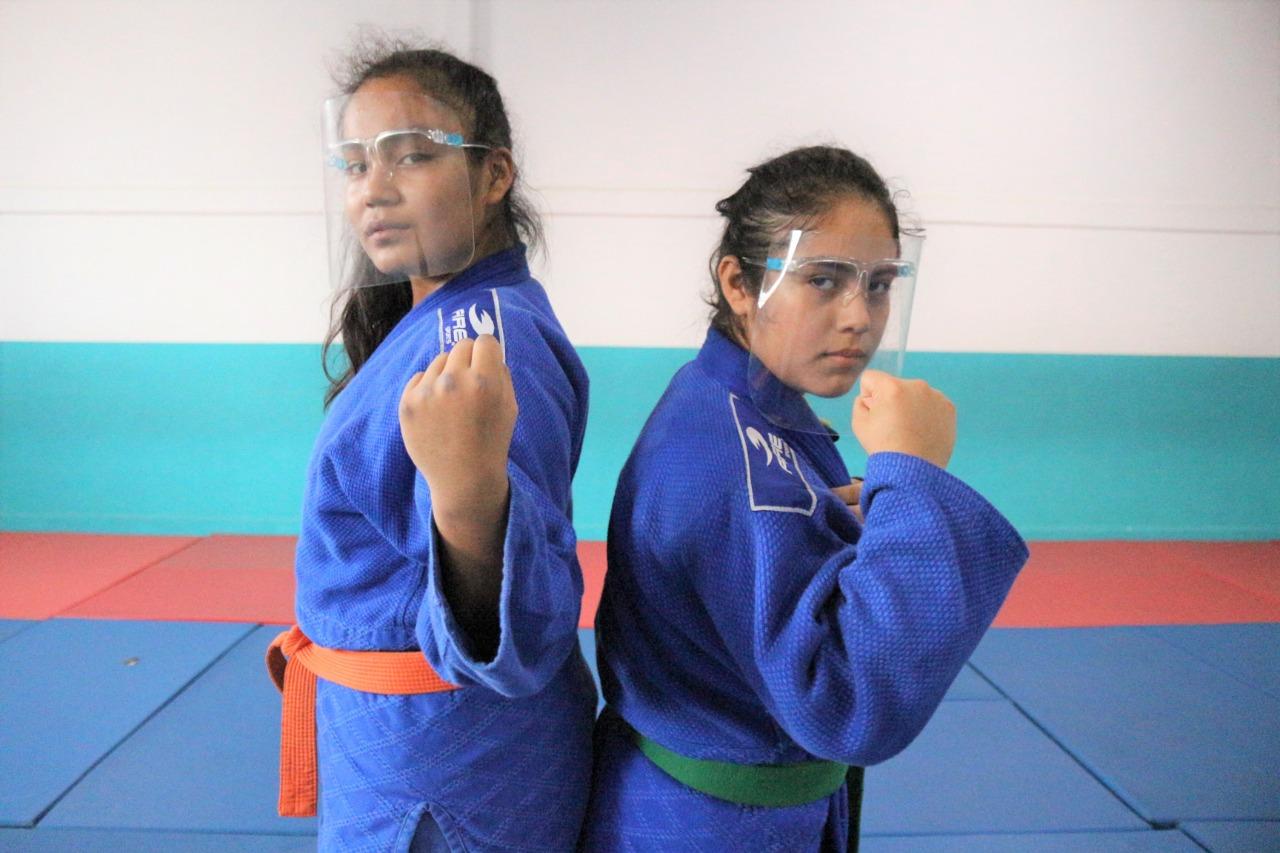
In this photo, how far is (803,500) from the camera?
3.10ft

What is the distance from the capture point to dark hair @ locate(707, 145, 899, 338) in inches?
44.5

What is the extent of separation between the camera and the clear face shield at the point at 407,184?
116 centimetres

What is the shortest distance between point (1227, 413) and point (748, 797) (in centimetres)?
479

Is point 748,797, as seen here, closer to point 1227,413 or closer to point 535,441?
point 535,441

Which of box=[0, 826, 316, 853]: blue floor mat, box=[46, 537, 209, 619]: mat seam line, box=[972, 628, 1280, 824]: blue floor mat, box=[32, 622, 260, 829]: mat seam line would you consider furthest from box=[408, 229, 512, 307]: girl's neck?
box=[46, 537, 209, 619]: mat seam line

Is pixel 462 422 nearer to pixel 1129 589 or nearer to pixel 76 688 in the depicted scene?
pixel 76 688

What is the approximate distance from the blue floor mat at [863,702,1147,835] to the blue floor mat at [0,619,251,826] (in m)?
2.13

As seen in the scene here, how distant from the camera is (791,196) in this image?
3.75 ft

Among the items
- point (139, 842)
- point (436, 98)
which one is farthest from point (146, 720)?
point (436, 98)

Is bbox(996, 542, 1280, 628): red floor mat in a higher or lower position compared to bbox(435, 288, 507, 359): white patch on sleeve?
lower

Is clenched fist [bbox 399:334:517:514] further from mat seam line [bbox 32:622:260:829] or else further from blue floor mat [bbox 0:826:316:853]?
mat seam line [bbox 32:622:260:829]

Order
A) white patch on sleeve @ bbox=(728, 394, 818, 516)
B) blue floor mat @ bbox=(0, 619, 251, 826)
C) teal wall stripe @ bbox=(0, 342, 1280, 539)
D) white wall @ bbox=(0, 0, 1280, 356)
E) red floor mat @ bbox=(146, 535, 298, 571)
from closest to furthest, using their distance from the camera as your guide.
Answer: white patch on sleeve @ bbox=(728, 394, 818, 516)
blue floor mat @ bbox=(0, 619, 251, 826)
red floor mat @ bbox=(146, 535, 298, 571)
white wall @ bbox=(0, 0, 1280, 356)
teal wall stripe @ bbox=(0, 342, 1280, 539)

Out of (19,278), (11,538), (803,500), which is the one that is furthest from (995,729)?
(19,278)

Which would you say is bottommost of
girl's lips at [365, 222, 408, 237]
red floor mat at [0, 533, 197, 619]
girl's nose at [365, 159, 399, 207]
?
red floor mat at [0, 533, 197, 619]
